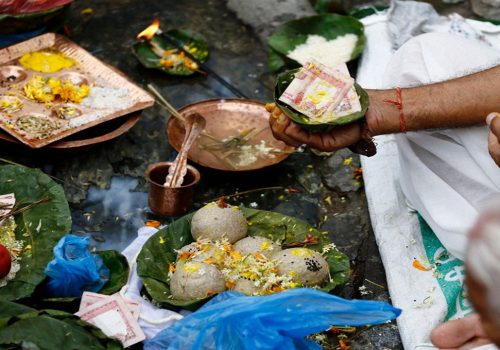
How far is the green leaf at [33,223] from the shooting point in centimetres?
321

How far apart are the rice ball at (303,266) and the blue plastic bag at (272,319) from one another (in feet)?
1.15

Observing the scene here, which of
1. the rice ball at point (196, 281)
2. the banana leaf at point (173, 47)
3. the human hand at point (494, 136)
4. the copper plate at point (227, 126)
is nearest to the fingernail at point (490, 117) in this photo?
the human hand at point (494, 136)

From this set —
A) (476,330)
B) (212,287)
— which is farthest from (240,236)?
(476,330)

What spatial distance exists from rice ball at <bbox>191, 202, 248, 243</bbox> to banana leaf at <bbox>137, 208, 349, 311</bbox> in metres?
0.11

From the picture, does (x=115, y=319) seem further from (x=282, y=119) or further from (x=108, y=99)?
(x=108, y=99)

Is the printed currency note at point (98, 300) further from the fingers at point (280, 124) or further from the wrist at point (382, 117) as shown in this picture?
the wrist at point (382, 117)

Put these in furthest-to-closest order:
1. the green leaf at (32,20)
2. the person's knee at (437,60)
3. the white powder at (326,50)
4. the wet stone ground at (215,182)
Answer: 1. the white powder at (326,50)
2. the green leaf at (32,20)
3. the wet stone ground at (215,182)
4. the person's knee at (437,60)

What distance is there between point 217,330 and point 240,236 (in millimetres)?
764

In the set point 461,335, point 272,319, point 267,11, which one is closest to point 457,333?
point 461,335

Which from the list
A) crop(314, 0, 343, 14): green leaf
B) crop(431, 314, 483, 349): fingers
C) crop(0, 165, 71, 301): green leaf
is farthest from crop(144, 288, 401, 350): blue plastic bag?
crop(314, 0, 343, 14): green leaf

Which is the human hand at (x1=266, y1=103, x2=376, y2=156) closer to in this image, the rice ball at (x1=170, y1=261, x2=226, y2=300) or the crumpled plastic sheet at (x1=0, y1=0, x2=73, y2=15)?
the rice ball at (x1=170, y1=261, x2=226, y2=300)

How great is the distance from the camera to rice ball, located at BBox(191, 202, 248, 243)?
3.47 m

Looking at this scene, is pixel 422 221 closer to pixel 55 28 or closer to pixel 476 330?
pixel 476 330

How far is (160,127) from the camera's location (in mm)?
4887
